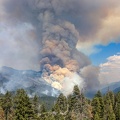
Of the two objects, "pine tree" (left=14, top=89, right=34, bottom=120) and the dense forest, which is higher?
the dense forest

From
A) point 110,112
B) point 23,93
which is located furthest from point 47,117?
point 23,93

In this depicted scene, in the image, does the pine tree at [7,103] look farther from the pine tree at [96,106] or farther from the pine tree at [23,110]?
the pine tree at [23,110]

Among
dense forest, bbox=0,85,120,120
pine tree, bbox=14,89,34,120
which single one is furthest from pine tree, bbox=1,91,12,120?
pine tree, bbox=14,89,34,120

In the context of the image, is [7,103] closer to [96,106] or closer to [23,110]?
[96,106]

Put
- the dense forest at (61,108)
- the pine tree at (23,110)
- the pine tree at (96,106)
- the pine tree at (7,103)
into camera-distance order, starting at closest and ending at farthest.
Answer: the pine tree at (23,110), the dense forest at (61,108), the pine tree at (96,106), the pine tree at (7,103)

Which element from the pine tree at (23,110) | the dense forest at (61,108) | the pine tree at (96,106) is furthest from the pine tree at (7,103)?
the pine tree at (23,110)

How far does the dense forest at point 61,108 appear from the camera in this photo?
162 feet

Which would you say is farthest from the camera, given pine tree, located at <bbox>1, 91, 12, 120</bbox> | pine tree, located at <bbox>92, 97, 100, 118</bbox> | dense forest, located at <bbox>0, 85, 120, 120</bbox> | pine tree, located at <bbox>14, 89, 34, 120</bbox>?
pine tree, located at <bbox>1, 91, 12, 120</bbox>

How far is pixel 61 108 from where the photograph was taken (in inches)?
4038

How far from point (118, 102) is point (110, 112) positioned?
47.7ft

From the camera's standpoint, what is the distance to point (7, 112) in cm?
10031

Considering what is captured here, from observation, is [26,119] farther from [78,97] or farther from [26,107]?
[78,97]

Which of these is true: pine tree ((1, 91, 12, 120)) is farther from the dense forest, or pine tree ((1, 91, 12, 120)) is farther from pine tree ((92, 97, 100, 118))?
pine tree ((92, 97, 100, 118))

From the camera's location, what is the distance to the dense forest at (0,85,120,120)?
4950cm
